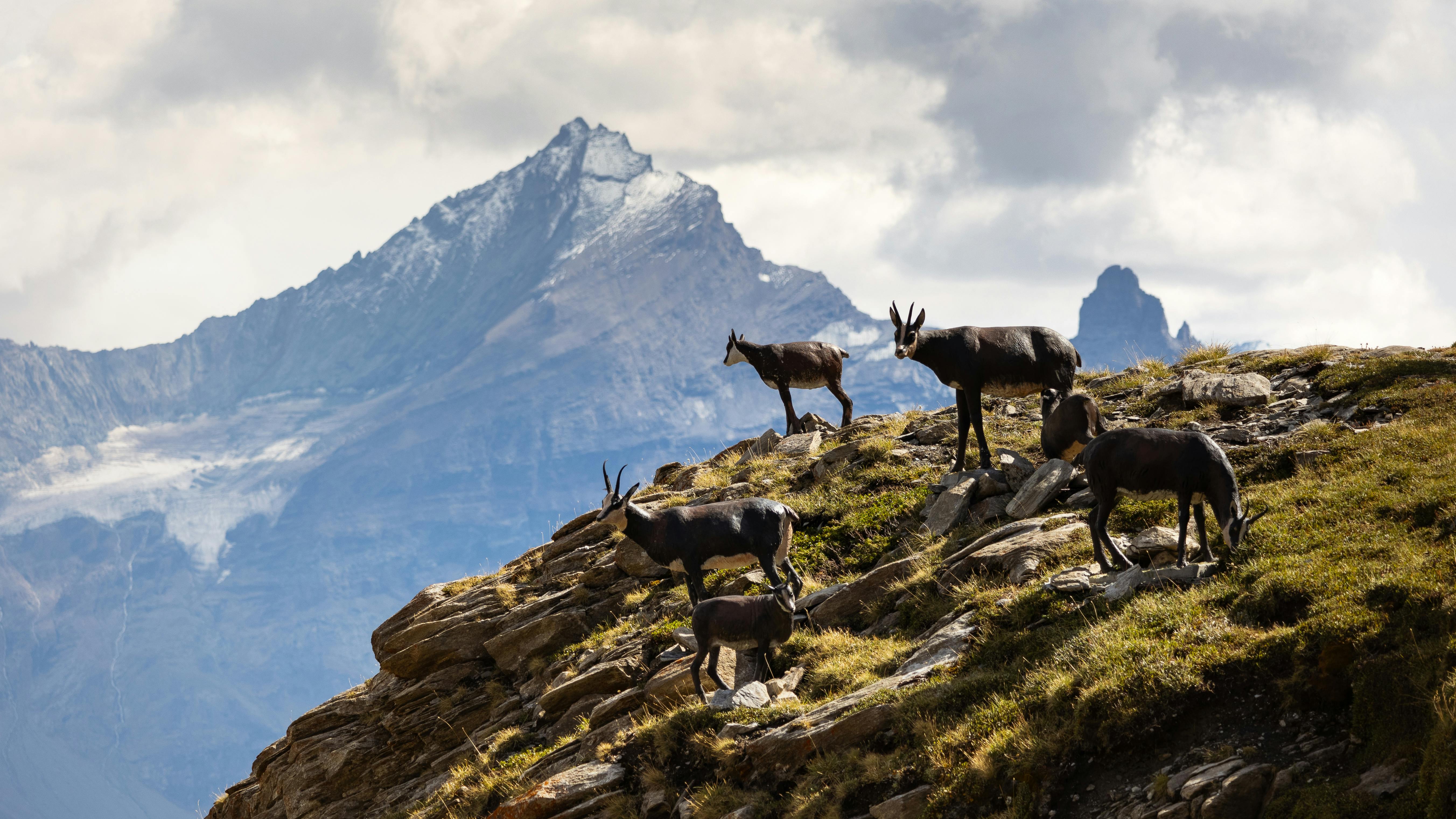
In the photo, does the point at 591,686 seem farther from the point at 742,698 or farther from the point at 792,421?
the point at 792,421

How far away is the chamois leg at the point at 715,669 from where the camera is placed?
1365cm

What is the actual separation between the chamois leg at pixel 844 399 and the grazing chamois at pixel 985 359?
26.0ft

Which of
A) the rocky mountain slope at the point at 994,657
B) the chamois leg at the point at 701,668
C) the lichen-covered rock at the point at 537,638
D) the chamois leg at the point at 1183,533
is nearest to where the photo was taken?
the rocky mountain slope at the point at 994,657

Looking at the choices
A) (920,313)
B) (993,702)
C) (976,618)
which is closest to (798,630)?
(976,618)

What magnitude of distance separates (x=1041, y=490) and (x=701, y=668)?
19.4 ft

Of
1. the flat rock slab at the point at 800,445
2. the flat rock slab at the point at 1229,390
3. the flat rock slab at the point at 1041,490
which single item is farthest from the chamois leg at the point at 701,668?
the flat rock slab at the point at 1229,390

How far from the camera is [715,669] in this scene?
13.7 m

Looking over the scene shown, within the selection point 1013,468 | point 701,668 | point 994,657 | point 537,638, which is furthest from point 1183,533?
point 537,638

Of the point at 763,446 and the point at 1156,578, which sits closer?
the point at 1156,578

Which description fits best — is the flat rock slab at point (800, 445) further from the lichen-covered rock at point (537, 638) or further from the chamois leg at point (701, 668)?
the chamois leg at point (701, 668)

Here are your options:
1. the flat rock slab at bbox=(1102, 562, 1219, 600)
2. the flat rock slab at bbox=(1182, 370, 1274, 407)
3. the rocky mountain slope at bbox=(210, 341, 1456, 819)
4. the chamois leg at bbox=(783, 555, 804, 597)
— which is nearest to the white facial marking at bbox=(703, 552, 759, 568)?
the chamois leg at bbox=(783, 555, 804, 597)

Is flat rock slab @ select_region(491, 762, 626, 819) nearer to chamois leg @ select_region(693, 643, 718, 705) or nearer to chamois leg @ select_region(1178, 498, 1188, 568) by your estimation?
chamois leg @ select_region(693, 643, 718, 705)

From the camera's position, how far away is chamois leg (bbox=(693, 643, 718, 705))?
521 inches

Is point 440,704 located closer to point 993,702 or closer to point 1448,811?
point 993,702
